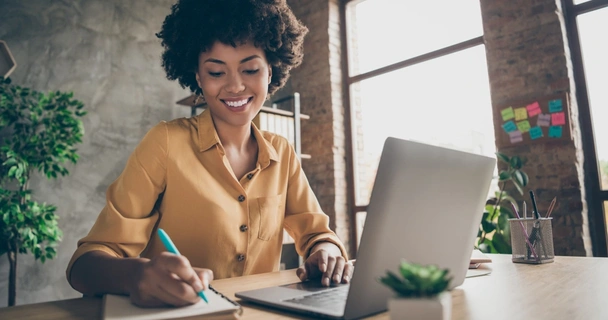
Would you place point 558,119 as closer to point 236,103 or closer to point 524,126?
point 524,126

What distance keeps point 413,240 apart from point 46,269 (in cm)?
310

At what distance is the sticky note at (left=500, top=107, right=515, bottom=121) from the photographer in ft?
9.62

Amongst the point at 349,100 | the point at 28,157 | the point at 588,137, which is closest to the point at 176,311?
the point at 28,157

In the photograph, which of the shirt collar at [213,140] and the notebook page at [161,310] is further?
the shirt collar at [213,140]

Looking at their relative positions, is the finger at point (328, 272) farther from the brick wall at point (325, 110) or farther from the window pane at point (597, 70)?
the brick wall at point (325, 110)

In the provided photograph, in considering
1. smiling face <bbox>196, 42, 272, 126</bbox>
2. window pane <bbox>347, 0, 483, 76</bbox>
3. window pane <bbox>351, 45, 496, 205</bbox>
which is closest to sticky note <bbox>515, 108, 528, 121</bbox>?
window pane <bbox>351, 45, 496, 205</bbox>

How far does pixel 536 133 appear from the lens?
111 inches

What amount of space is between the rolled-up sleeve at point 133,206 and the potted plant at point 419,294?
2.53ft

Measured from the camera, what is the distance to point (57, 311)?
72 cm

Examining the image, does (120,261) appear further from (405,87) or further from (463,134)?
(405,87)

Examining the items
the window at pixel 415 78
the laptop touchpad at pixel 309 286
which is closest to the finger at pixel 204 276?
the laptop touchpad at pixel 309 286

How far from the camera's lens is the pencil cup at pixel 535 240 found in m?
1.21

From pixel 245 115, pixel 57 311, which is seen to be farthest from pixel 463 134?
pixel 57 311

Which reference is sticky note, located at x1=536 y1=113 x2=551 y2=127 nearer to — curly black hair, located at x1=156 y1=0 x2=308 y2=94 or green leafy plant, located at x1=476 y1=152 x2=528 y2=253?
green leafy plant, located at x1=476 y1=152 x2=528 y2=253
